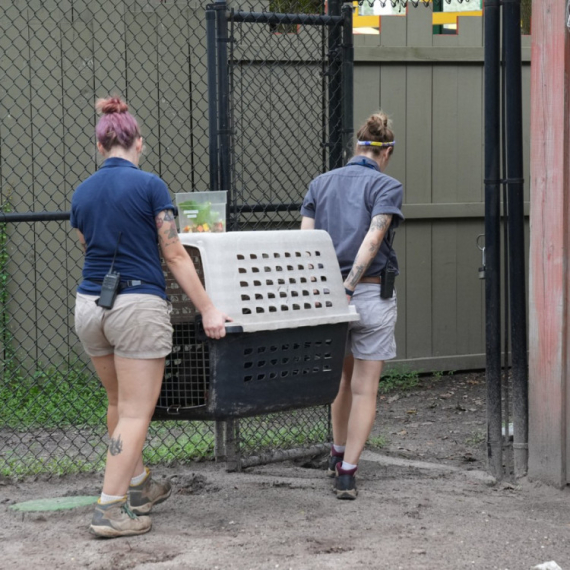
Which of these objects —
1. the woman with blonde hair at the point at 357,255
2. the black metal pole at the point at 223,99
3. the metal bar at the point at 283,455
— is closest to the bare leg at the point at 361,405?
the woman with blonde hair at the point at 357,255

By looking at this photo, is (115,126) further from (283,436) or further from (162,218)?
(283,436)

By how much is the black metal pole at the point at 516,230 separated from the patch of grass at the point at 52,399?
8.76 feet

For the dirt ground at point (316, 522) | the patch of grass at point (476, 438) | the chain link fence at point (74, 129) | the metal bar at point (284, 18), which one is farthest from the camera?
the chain link fence at point (74, 129)

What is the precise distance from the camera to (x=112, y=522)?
3.99 meters

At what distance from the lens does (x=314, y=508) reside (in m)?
4.49

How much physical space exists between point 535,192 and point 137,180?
6.67ft

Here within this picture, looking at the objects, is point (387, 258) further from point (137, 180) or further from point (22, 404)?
point (22, 404)

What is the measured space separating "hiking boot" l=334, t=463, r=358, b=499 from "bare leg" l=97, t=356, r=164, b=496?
116cm

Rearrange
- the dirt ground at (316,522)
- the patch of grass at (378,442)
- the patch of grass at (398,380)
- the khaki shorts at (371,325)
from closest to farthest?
the dirt ground at (316,522) → the khaki shorts at (371,325) → the patch of grass at (378,442) → the patch of grass at (398,380)

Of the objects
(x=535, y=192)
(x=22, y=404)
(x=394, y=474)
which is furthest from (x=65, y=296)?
(x=535, y=192)

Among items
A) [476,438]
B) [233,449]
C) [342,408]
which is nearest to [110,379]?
[233,449]

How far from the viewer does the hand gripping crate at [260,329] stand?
3.95 m

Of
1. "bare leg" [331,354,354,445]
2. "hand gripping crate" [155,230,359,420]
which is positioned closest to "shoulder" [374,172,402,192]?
"hand gripping crate" [155,230,359,420]

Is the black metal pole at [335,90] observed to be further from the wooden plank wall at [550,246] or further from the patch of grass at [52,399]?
the patch of grass at [52,399]
